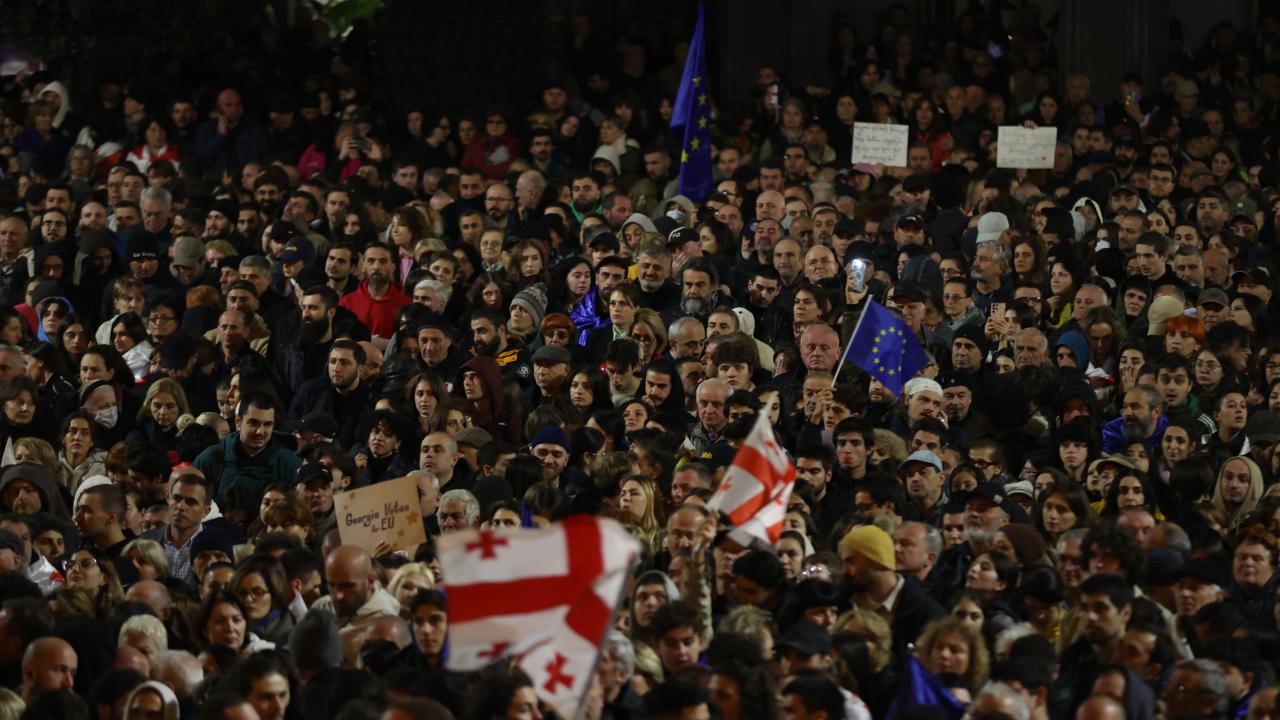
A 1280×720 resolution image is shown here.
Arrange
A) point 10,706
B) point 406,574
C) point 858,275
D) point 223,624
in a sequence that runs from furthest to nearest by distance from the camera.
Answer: point 858,275 → point 406,574 → point 223,624 → point 10,706

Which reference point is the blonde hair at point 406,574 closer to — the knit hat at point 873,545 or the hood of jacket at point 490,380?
the knit hat at point 873,545

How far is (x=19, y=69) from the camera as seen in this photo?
84.4 ft

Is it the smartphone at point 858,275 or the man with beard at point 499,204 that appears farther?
the man with beard at point 499,204

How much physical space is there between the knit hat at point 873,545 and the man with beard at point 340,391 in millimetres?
4423

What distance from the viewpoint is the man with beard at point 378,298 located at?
16.3 meters

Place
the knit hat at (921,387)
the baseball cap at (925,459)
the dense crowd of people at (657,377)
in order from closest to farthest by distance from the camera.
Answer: the dense crowd of people at (657,377), the baseball cap at (925,459), the knit hat at (921,387)

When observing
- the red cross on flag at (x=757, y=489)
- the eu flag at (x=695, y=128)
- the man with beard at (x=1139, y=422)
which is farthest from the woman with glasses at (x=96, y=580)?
the eu flag at (x=695, y=128)

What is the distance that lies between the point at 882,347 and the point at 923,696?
511 cm

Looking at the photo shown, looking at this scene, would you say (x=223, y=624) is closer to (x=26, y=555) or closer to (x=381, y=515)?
(x=26, y=555)

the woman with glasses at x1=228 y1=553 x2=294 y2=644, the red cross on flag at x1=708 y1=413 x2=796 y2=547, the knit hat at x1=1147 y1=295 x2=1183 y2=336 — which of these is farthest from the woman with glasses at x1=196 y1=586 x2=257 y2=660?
the knit hat at x1=1147 y1=295 x2=1183 y2=336

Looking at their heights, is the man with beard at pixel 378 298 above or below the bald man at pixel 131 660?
below

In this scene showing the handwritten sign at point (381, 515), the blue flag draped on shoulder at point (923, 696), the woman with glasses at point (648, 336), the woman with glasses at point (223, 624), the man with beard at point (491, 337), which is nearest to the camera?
the blue flag draped on shoulder at point (923, 696)

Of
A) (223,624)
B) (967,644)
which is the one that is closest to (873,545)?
(967,644)

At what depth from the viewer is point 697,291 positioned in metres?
15.6
